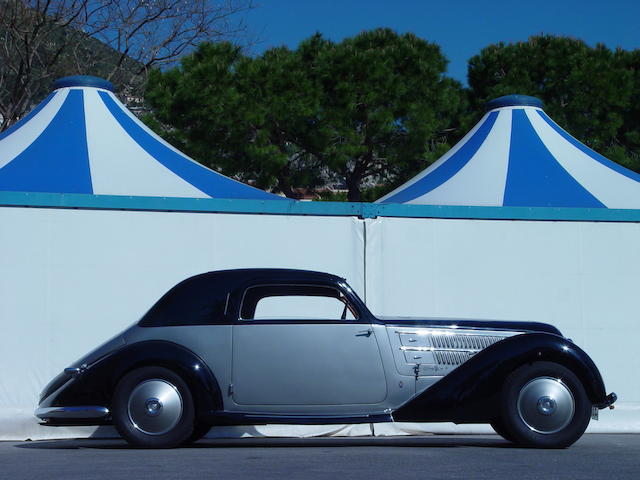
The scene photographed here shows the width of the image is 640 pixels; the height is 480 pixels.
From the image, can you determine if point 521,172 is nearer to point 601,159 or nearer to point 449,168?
point 449,168

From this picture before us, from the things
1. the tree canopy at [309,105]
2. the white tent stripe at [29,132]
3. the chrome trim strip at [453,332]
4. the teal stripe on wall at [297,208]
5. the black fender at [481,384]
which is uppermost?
the tree canopy at [309,105]

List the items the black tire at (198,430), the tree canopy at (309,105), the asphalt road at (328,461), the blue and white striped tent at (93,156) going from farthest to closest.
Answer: the tree canopy at (309,105) → the blue and white striped tent at (93,156) → the black tire at (198,430) → the asphalt road at (328,461)

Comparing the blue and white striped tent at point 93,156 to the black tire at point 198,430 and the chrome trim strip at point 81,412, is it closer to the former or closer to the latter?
the black tire at point 198,430

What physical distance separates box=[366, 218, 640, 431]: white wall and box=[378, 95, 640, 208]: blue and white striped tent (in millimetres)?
2296

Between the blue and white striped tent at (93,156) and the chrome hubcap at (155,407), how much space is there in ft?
13.5

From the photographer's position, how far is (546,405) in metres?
7.50

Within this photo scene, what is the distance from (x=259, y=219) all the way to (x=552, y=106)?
54.4 feet

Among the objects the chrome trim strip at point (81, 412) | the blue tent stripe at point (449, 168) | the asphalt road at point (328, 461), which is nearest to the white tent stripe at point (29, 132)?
the asphalt road at point (328, 461)

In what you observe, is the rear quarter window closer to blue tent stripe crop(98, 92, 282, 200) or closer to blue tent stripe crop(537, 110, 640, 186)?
blue tent stripe crop(98, 92, 282, 200)

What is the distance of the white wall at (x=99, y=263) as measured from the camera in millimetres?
9242

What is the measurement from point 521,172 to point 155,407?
731 centimetres

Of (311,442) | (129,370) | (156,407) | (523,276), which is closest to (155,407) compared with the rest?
(156,407)

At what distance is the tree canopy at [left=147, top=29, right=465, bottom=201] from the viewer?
23.5m

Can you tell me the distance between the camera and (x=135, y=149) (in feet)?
40.6
